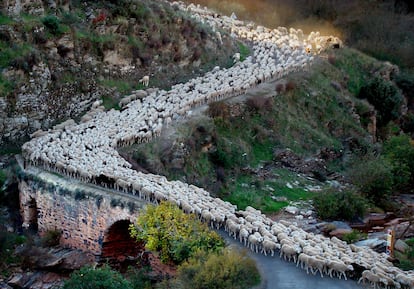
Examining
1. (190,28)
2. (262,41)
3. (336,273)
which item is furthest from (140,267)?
(262,41)

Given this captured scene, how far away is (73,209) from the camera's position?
2719 centimetres

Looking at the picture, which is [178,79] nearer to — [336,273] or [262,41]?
[262,41]

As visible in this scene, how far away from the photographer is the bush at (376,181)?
33.7 meters

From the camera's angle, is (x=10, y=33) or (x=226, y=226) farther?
(x=10, y=33)

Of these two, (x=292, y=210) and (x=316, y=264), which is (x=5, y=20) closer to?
(x=292, y=210)

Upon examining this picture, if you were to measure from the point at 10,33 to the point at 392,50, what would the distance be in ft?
116

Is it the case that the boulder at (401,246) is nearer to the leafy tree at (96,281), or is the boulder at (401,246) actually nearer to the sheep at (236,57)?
the leafy tree at (96,281)

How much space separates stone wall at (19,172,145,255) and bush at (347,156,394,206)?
13826 mm

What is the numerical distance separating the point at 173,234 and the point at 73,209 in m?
6.35

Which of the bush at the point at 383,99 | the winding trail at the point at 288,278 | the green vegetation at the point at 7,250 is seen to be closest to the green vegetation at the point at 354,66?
the bush at the point at 383,99

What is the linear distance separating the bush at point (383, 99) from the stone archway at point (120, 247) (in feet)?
83.2

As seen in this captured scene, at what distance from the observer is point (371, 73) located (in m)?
50.9

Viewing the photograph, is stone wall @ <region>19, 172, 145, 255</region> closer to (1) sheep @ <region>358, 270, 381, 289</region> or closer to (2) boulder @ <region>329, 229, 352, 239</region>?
(1) sheep @ <region>358, 270, 381, 289</region>

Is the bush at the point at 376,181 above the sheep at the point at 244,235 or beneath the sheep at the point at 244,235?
beneath
